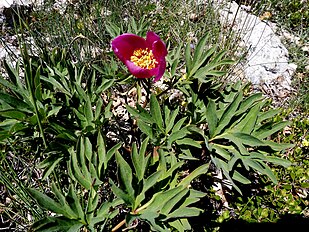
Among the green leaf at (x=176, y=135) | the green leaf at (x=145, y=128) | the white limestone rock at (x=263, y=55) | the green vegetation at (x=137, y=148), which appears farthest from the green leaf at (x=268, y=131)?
the white limestone rock at (x=263, y=55)

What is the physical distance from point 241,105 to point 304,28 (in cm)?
172

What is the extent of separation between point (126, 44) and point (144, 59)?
0.35 feet

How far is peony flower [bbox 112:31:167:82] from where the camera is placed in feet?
5.37

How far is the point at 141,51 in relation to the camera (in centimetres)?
177

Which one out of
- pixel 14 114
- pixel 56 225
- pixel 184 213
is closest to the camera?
pixel 56 225

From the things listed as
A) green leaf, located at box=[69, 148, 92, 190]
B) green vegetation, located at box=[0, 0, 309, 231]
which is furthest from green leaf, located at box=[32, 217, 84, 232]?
green leaf, located at box=[69, 148, 92, 190]

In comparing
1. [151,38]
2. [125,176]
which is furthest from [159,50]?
[125,176]

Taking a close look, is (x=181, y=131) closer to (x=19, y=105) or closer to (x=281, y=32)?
(x=19, y=105)

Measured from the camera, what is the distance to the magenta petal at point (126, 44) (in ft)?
5.52

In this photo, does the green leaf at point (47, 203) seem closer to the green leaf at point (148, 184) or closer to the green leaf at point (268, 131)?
the green leaf at point (148, 184)

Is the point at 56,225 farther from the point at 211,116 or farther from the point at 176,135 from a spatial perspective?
the point at 211,116

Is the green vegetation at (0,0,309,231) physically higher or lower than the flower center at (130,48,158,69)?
lower

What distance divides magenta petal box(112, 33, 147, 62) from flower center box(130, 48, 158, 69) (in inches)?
0.8

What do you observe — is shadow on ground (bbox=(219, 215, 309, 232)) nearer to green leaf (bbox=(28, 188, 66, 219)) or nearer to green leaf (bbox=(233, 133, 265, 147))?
green leaf (bbox=(233, 133, 265, 147))
